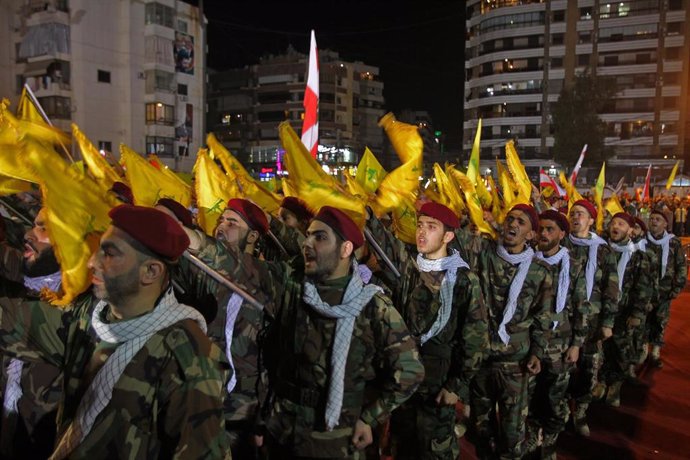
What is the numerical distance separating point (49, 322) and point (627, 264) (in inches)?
287

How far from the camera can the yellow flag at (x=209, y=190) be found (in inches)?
215

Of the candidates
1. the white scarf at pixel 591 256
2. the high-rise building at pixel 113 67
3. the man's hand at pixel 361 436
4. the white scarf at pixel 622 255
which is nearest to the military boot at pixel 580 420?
the white scarf at pixel 591 256

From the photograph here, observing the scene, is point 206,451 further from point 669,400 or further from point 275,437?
point 669,400

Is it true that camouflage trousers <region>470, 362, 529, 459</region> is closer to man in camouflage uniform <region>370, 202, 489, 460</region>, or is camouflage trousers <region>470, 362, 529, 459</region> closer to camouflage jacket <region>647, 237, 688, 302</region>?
man in camouflage uniform <region>370, 202, 489, 460</region>

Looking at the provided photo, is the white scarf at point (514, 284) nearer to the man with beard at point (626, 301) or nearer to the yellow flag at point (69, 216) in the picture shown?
the man with beard at point (626, 301)

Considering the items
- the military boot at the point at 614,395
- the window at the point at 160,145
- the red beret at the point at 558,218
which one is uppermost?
the window at the point at 160,145

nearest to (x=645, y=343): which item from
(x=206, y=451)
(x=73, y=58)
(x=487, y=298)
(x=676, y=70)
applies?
(x=487, y=298)

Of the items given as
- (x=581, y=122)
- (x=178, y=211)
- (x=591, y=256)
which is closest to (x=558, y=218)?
(x=591, y=256)

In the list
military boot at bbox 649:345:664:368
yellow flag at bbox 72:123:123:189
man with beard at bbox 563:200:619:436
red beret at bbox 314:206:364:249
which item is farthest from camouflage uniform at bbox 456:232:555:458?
military boot at bbox 649:345:664:368

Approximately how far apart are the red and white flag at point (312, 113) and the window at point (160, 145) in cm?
4066

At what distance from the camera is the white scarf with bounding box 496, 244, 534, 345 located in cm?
492

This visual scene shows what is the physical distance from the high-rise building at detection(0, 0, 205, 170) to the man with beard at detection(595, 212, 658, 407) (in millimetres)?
37056

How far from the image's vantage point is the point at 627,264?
7.65m

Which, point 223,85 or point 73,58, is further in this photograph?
point 223,85
